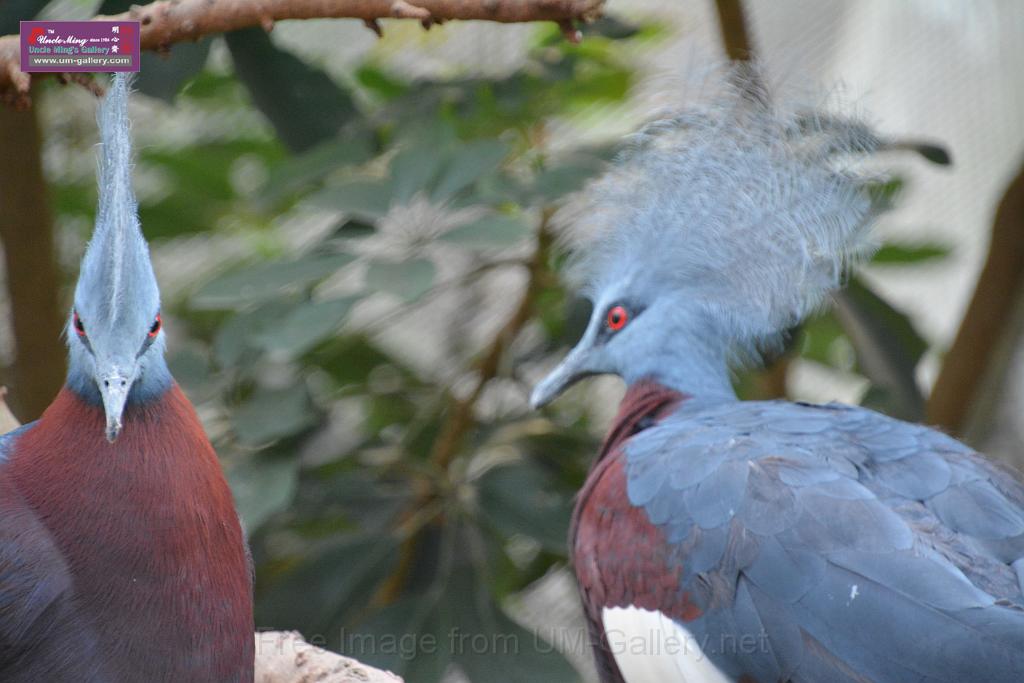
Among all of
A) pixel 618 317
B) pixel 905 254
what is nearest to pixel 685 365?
pixel 618 317

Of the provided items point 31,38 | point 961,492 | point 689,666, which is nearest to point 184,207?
point 31,38

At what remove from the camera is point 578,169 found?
166 centimetres

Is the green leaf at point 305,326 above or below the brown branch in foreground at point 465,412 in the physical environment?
above

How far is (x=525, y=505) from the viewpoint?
175 centimetres

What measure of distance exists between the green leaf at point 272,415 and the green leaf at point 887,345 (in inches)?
33.1

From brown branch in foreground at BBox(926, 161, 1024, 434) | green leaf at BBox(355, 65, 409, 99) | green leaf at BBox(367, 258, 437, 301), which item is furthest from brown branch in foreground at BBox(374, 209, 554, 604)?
brown branch in foreground at BBox(926, 161, 1024, 434)

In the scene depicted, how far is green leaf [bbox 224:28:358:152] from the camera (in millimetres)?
1634

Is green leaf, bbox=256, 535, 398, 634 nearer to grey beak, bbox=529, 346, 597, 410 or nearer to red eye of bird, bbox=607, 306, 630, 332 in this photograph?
grey beak, bbox=529, 346, 597, 410

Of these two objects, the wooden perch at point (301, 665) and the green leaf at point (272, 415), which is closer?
the wooden perch at point (301, 665)

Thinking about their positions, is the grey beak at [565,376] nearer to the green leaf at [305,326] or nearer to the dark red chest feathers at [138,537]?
the green leaf at [305,326]

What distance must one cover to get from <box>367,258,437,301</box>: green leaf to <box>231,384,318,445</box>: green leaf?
0.94 ft

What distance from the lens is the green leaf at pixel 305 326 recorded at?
57.9 inches

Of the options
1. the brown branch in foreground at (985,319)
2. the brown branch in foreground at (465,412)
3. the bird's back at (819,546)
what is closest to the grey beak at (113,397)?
the bird's back at (819,546)

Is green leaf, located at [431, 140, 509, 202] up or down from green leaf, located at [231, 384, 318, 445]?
up
